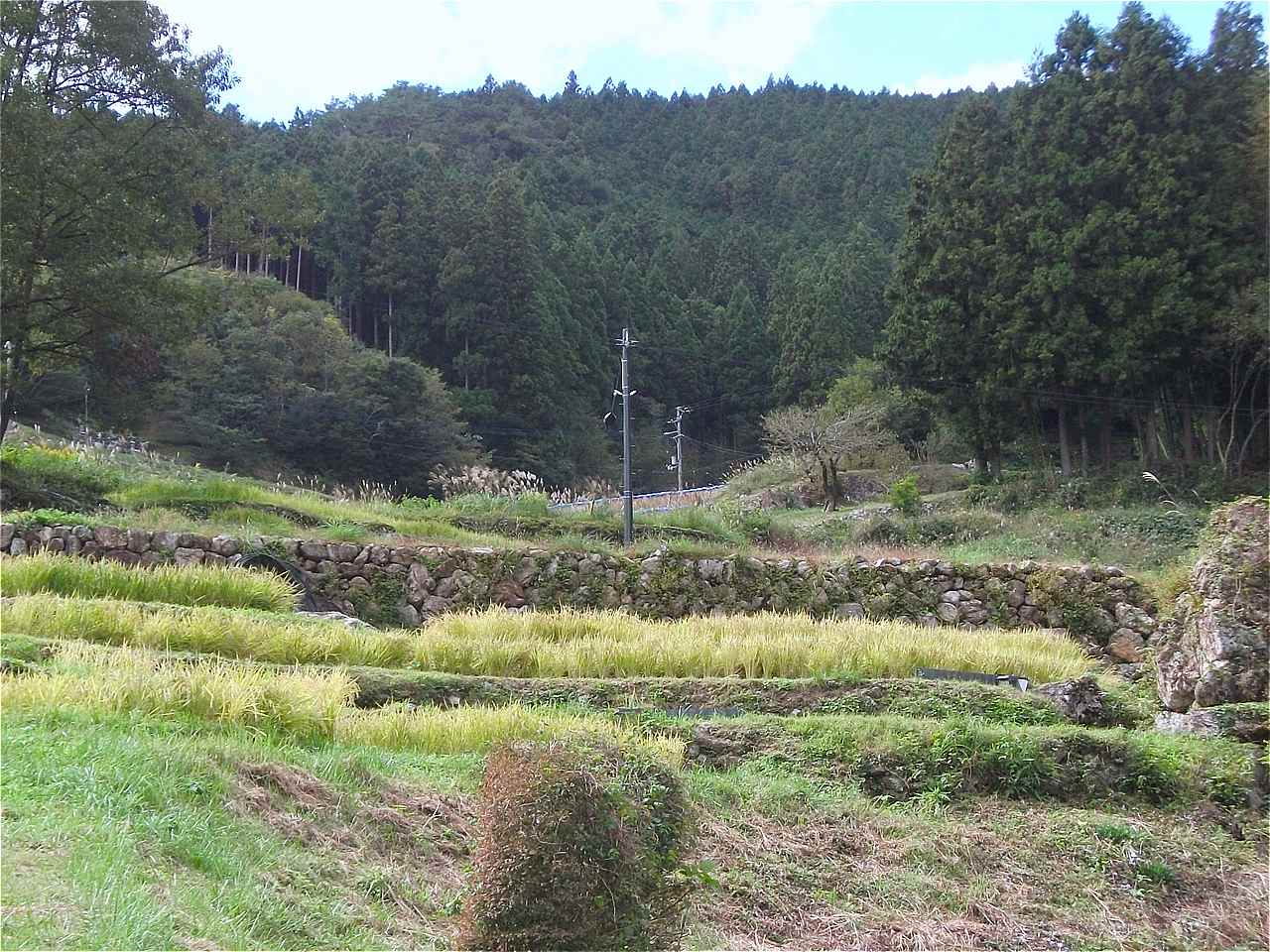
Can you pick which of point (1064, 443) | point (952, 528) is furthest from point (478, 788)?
point (1064, 443)

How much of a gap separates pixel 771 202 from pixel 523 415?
32597 mm

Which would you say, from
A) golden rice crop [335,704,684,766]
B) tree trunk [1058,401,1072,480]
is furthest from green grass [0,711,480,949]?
tree trunk [1058,401,1072,480]

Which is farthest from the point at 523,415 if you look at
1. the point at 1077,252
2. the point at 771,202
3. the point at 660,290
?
the point at 771,202

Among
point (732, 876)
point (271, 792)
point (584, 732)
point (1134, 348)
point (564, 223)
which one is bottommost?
point (732, 876)

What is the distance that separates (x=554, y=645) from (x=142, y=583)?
455 cm

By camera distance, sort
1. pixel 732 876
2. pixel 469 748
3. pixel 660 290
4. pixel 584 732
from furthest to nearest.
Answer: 1. pixel 660 290
2. pixel 469 748
3. pixel 732 876
4. pixel 584 732

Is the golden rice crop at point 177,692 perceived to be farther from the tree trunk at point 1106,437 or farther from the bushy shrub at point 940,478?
the bushy shrub at point 940,478

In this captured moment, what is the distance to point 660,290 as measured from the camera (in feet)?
187

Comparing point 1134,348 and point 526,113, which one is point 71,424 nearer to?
point 1134,348

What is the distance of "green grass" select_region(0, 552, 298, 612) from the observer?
10.4 m

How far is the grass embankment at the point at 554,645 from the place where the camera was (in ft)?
27.6

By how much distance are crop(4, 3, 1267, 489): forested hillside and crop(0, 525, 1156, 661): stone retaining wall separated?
752cm

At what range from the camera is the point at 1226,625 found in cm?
773

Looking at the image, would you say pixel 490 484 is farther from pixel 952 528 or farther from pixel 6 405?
pixel 952 528
